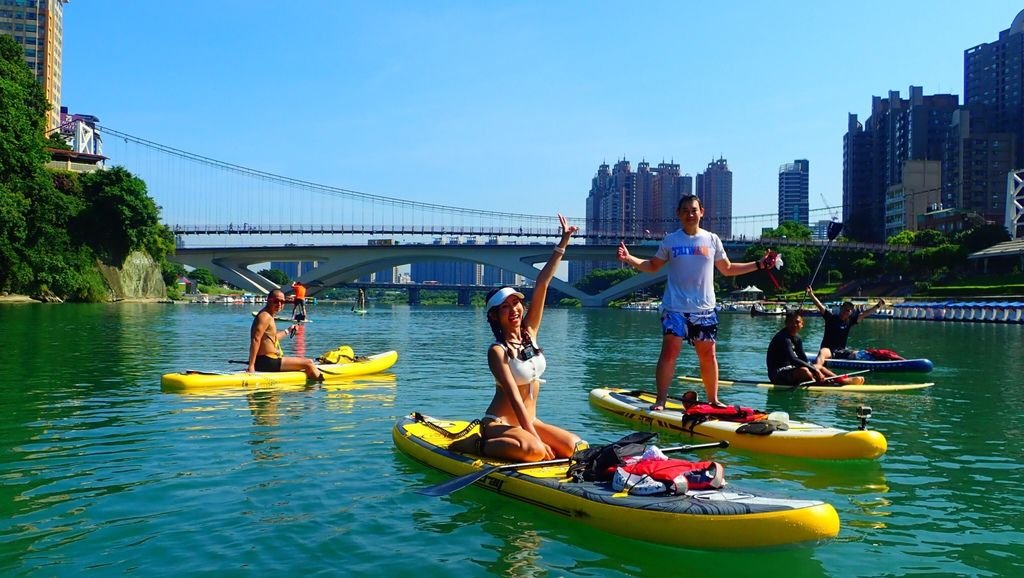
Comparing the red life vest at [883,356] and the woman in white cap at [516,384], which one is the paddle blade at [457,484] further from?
the red life vest at [883,356]

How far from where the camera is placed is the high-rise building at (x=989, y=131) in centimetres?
13975

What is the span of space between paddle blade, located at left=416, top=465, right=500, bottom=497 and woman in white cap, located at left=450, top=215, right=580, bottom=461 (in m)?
0.36

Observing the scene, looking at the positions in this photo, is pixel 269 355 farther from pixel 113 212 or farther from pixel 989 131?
pixel 989 131

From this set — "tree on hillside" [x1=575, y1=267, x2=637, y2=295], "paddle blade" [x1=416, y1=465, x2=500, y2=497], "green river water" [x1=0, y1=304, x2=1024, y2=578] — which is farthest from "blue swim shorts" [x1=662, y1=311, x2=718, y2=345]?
"tree on hillside" [x1=575, y1=267, x2=637, y2=295]

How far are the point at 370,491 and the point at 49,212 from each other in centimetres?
6008

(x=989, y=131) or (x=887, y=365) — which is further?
(x=989, y=131)

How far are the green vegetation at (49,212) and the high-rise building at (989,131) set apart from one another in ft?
393

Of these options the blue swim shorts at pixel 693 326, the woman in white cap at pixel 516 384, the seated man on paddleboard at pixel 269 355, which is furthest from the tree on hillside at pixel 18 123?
the woman in white cap at pixel 516 384

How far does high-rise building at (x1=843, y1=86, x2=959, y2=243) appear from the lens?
154875mm

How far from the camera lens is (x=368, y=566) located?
17.1 ft

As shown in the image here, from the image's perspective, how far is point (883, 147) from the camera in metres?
172

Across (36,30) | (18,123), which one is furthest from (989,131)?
(36,30)

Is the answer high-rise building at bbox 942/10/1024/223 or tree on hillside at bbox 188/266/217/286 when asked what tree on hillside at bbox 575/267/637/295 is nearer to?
high-rise building at bbox 942/10/1024/223

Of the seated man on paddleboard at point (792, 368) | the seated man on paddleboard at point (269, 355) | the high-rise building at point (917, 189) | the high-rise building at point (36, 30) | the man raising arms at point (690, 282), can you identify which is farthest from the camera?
the high-rise building at point (36, 30)
